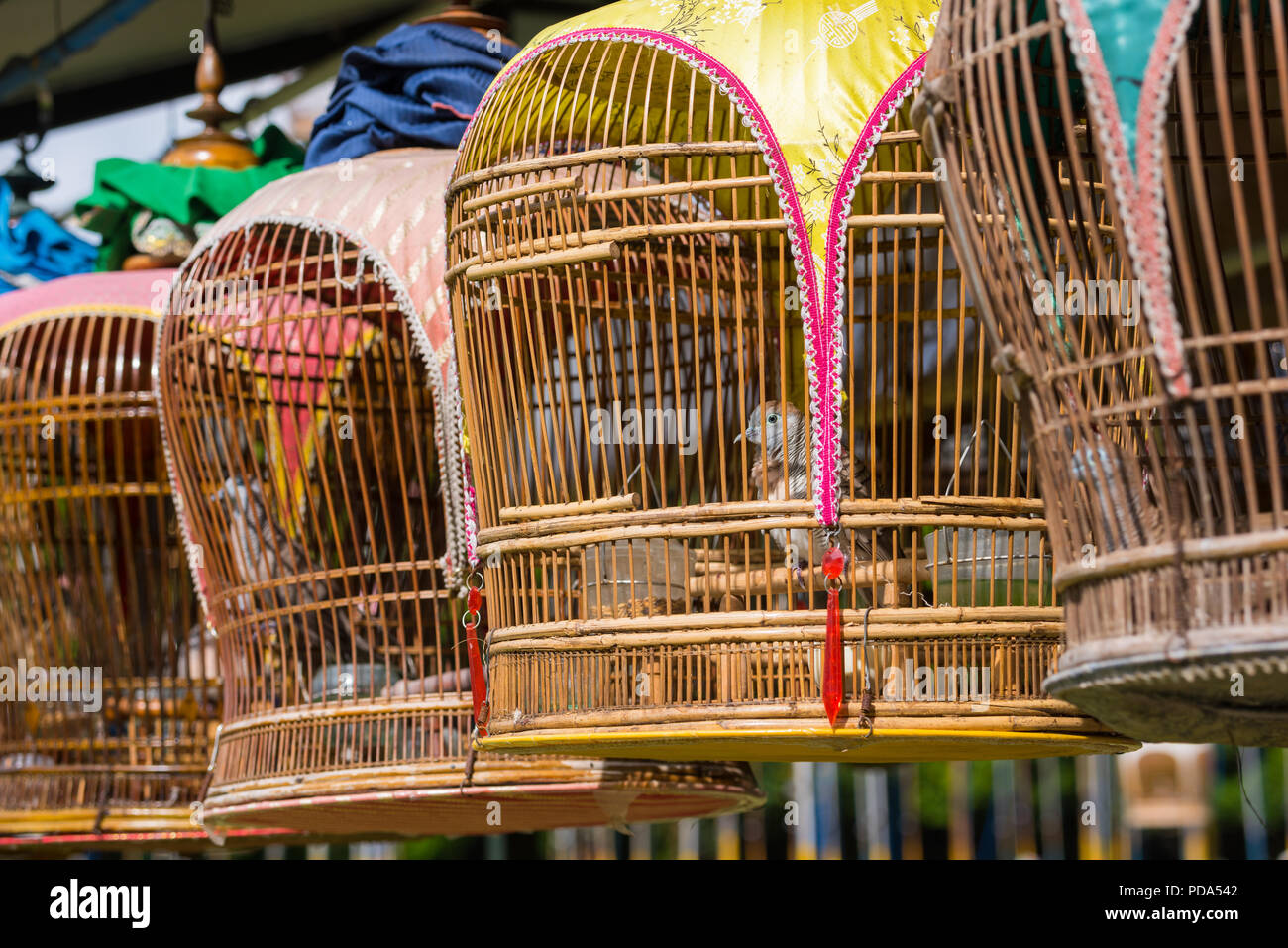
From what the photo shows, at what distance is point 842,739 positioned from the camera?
2279 mm

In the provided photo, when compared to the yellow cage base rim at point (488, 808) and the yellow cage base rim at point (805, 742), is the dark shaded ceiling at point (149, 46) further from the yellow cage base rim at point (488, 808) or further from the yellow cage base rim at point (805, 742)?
the yellow cage base rim at point (805, 742)

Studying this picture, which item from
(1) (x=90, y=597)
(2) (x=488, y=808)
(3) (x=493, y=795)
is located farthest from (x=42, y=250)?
(3) (x=493, y=795)

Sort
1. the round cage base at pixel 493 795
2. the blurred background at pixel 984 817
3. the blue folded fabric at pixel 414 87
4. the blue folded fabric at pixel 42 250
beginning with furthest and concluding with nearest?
the blurred background at pixel 984 817 < the blue folded fabric at pixel 42 250 < the blue folded fabric at pixel 414 87 < the round cage base at pixel 493 795

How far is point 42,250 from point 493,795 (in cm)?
203

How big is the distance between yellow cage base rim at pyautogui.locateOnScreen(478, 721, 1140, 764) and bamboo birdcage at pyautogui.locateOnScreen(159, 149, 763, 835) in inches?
20.6

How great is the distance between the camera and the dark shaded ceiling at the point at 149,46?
622 centimetres

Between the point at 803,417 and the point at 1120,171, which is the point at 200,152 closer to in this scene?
the point at 803,417

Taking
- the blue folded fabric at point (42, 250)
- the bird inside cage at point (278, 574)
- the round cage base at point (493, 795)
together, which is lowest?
the round cage base at point (493, 795)

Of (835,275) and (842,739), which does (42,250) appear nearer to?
(835,275)

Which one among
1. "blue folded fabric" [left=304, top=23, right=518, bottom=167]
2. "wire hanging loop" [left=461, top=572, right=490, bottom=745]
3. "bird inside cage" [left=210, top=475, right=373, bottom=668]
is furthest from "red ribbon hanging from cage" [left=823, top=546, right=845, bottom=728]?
"blue folded fabric" [left=304, top=23, right=518, bottom=167]

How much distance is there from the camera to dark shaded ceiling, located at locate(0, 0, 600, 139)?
20.4ft

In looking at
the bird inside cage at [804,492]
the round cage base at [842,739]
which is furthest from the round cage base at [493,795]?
the bird inside cage at [804,492]

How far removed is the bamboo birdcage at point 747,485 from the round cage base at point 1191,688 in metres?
0.31

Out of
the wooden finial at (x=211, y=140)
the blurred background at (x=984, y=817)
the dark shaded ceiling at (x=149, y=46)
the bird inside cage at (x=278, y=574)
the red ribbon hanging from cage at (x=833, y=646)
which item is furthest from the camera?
the blurred background at (x=984, y=817)
